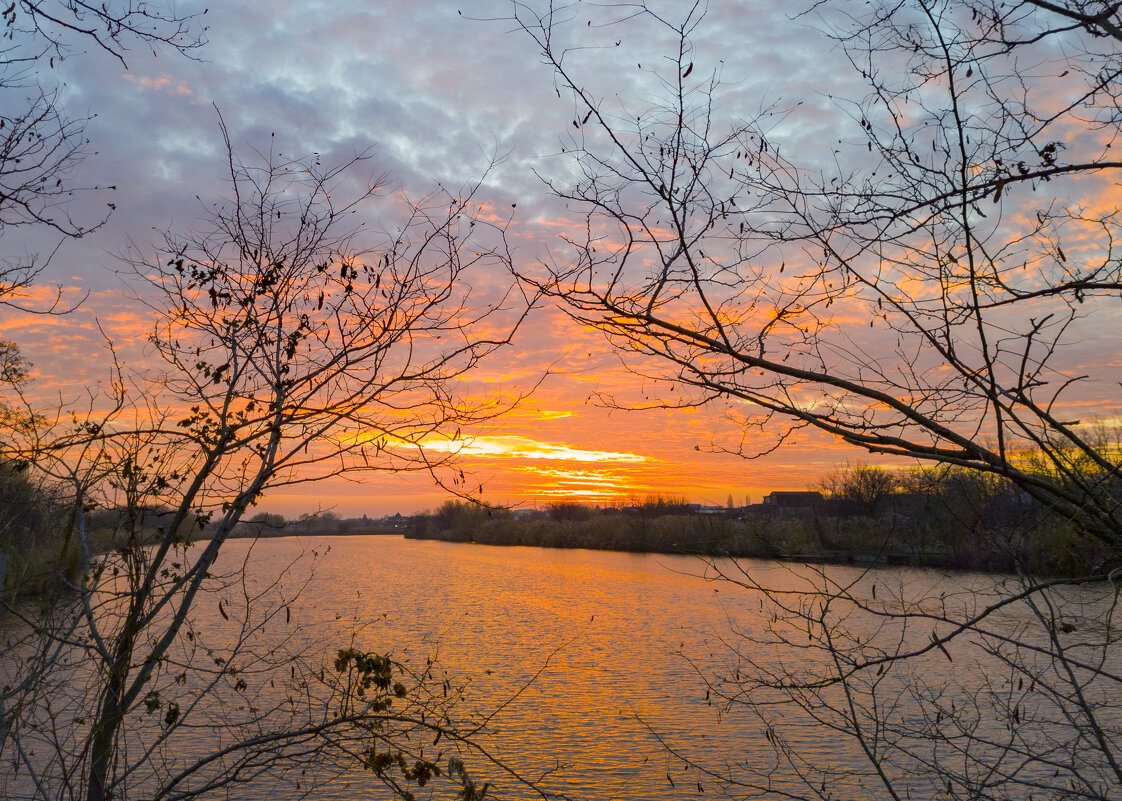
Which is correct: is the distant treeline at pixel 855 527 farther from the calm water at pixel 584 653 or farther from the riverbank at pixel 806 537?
the calm water at pixel 584 653

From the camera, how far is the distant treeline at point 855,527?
3107 millimetres

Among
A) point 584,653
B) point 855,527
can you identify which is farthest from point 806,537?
point 584,653

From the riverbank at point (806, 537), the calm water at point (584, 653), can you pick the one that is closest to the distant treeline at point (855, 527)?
the riverbank at point (806, 537)

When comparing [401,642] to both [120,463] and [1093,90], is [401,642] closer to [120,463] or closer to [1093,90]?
[120,463]

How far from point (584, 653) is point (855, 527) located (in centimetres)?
1667

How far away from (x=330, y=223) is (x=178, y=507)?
1595 millimetres

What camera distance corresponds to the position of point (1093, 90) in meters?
2.71

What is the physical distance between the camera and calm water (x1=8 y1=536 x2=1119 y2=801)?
8.98 metres

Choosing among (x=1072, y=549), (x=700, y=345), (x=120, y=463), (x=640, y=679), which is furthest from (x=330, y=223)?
(x=640, y=679)

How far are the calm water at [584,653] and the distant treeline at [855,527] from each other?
282mm

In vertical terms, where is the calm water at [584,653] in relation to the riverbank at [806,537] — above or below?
below

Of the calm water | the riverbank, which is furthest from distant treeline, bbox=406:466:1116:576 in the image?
the calm water

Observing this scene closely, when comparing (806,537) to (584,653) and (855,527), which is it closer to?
(855,527)

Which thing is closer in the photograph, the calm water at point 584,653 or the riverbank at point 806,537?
the riverbank at point 806,537
